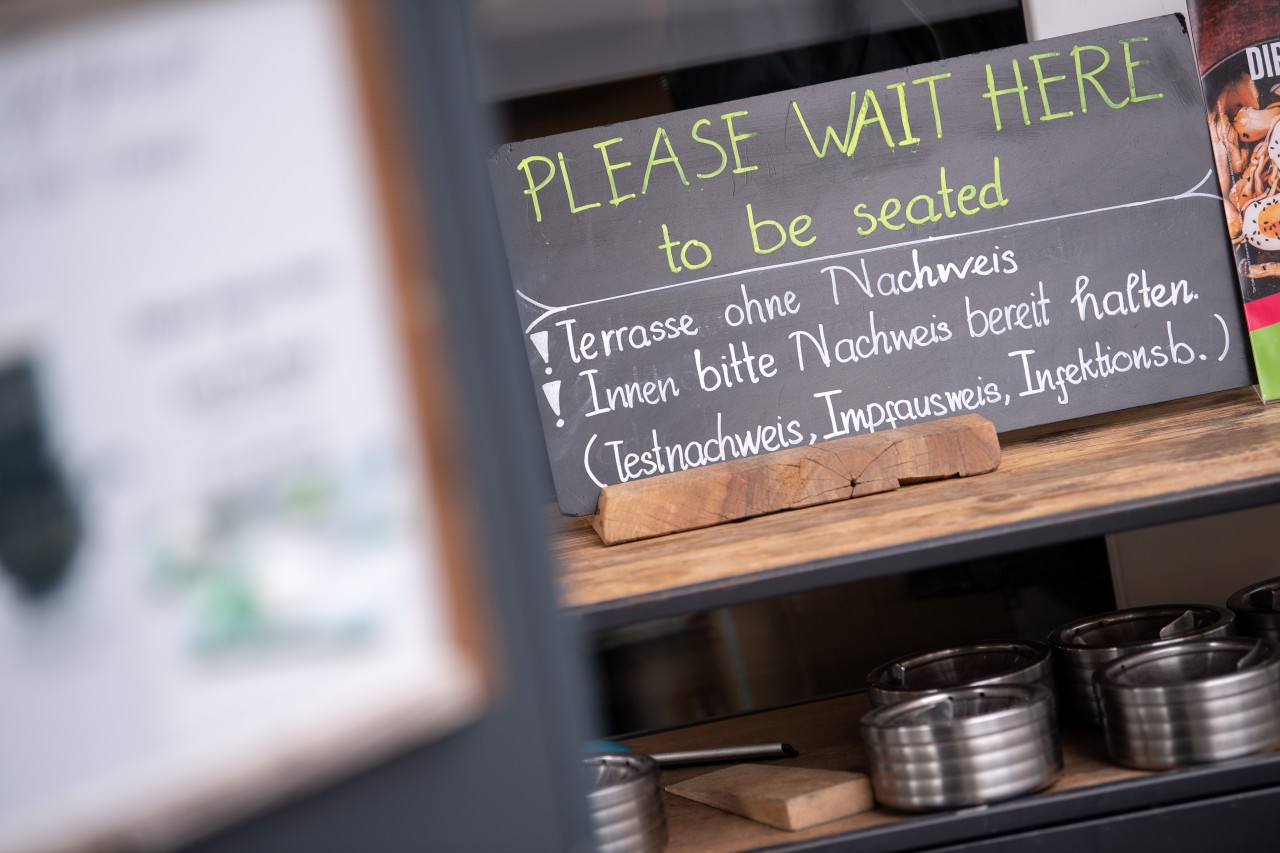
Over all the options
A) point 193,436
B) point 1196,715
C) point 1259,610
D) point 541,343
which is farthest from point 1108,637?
point 193,436

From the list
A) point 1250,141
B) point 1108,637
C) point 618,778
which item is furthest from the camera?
point 1250,141

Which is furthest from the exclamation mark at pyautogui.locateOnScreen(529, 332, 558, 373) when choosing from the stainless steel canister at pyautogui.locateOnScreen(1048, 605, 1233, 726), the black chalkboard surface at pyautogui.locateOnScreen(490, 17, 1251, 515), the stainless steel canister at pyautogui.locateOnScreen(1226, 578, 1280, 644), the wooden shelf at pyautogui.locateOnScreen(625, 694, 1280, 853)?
the stainless steel canister at pyautogui.locateOnScreen(1226, 578, 1280, 644)

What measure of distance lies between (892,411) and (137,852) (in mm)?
1329

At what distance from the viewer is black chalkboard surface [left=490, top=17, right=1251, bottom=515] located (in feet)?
5.44

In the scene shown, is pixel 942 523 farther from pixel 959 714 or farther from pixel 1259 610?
pixel 1259 610

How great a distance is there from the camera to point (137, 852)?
527 millimetres

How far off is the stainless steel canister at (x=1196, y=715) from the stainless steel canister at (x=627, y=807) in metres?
0.57

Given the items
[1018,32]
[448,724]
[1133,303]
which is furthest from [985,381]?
[448,724]

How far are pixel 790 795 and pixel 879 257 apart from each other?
83 cm

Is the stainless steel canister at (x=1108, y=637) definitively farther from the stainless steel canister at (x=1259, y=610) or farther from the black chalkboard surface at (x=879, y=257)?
the black chalkboard surface at (x=879, y=257)

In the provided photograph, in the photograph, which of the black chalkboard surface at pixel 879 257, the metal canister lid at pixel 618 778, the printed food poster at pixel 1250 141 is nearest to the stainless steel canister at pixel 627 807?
the metal canister lid at pixel 618 778

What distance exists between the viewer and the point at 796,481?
1526 millimetres

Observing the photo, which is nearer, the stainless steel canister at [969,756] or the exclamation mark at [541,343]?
the stainless steel canister at [969,756]

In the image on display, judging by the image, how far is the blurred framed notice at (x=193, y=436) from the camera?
525 mm
